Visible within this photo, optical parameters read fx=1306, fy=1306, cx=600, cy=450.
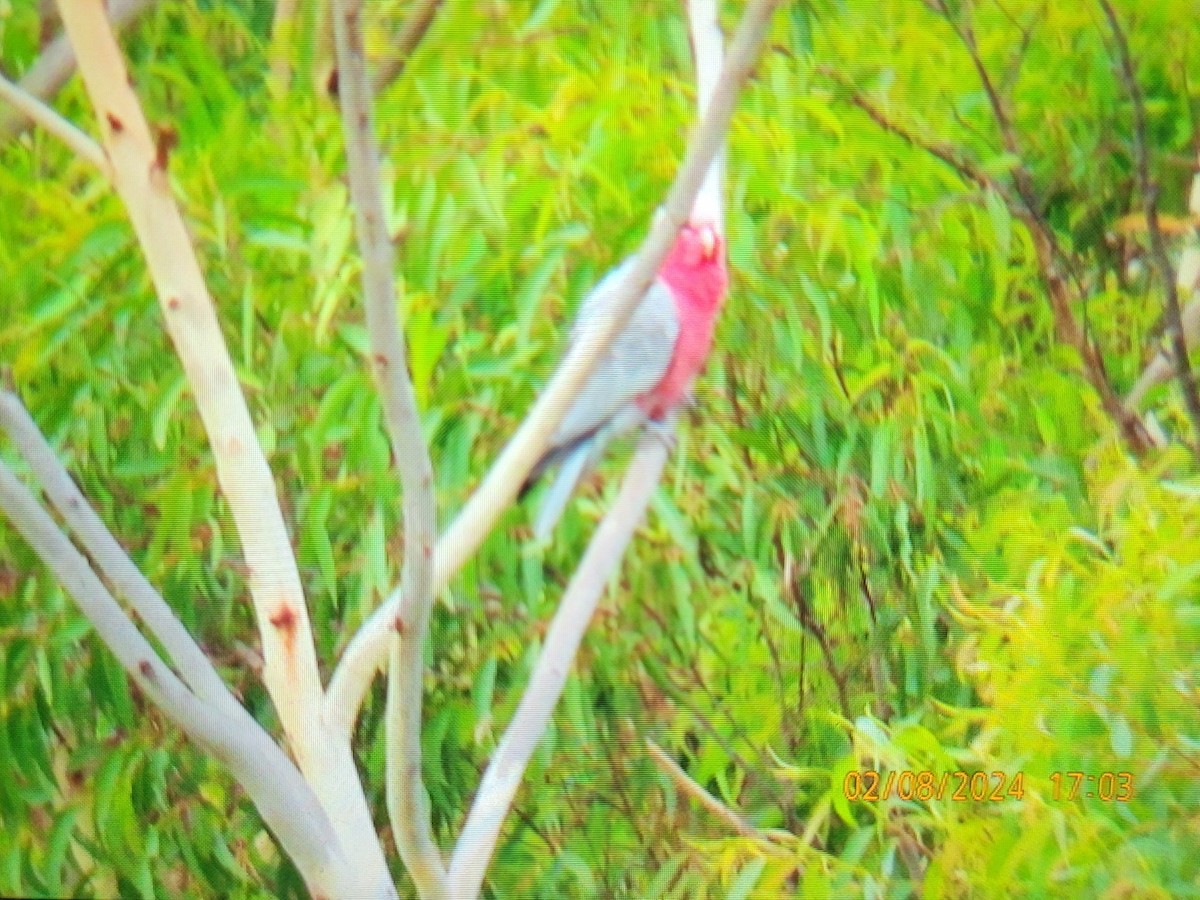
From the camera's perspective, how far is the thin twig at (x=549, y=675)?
963 millimetres

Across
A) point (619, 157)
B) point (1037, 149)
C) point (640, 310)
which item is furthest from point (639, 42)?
point (1037, 149)

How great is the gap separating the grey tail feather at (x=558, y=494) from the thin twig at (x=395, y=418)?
0.18 m

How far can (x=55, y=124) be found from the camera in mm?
919

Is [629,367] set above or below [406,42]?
below

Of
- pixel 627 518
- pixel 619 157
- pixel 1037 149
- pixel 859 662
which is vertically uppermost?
pixel 619 157

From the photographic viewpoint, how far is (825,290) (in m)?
0.99

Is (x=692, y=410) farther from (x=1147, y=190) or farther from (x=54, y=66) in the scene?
(x=54, y=66)

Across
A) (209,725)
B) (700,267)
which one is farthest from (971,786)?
(209,725)

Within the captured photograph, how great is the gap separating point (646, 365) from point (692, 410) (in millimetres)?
50

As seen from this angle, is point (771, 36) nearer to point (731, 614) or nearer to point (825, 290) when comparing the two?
point (825, 290)

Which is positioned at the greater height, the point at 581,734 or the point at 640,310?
the point at 640,310

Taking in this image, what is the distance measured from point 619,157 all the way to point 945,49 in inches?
10.3

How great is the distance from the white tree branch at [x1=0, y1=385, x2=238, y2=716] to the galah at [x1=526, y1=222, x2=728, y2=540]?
0.26 m

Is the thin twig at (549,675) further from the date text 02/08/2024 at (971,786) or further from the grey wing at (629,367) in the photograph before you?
the date text 02/08/2024 at (971,786)
